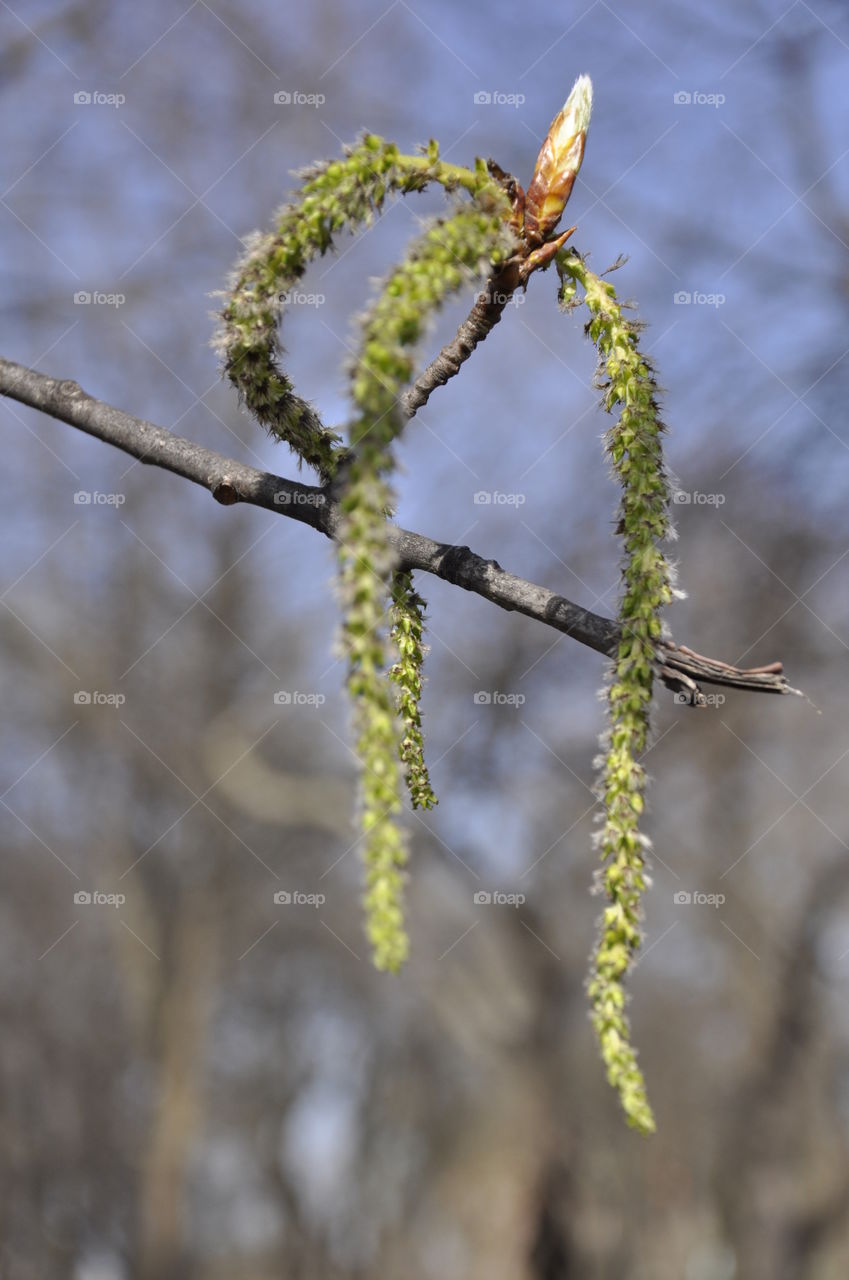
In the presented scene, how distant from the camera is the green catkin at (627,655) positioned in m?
0.63

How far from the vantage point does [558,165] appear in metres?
0.83

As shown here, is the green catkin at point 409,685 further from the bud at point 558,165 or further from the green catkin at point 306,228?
the bud at point 558,165

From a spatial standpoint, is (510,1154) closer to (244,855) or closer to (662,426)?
(244,855)

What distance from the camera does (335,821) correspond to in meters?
8.93

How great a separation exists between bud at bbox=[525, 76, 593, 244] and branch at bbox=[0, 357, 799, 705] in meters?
0.28

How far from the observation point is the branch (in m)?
0.73

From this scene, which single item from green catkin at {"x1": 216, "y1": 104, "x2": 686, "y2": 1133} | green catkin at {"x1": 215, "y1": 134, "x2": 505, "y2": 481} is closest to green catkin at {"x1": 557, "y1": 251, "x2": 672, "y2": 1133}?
green catkin at {"x1": 216, "y1": 104, "x2": 686, "y2": 1133}

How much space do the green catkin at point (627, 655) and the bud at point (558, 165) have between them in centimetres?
5

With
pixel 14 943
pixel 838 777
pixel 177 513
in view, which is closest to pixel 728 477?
pixel 838 777

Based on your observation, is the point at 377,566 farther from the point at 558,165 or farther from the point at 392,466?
the point at 558,165

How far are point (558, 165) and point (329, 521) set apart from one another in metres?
0.35

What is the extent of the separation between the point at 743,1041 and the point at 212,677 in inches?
224

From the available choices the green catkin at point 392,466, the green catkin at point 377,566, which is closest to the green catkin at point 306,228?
the green catkin at point 392,466

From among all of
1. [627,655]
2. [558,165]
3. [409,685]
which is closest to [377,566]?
[627,655]
